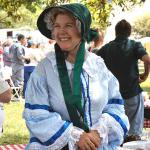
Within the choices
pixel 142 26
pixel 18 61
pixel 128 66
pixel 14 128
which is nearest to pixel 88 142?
pixel 128 66

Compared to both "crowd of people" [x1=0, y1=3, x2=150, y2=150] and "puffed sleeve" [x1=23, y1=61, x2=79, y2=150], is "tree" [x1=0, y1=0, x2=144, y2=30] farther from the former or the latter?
"puffed sleeve" [x1=23, y1=61, x2=79, y2=150]

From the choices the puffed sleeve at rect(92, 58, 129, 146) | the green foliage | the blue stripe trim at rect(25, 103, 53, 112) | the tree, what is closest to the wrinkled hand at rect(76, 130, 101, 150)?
the puffed sleeve at rect(92, 58, 129, 146)

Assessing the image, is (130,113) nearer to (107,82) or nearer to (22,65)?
(107,82)

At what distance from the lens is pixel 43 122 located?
97.7 inches

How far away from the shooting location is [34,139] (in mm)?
2531

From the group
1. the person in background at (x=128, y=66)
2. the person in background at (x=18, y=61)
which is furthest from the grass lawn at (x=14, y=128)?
the person in background at (x=128, y=66)

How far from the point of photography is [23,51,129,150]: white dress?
→ 249 cm

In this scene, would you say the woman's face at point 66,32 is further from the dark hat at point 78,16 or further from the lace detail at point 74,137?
the lace detail at point 74,137

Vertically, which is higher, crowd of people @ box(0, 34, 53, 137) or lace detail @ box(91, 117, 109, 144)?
lace detail @ box(91, 117, 109, 144)

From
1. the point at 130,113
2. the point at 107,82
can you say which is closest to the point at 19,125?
the point at 130,113

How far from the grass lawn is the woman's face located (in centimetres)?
495

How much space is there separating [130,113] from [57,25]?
3.56 meters

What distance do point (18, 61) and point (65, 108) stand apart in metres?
10.3

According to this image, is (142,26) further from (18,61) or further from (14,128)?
(14,128)
